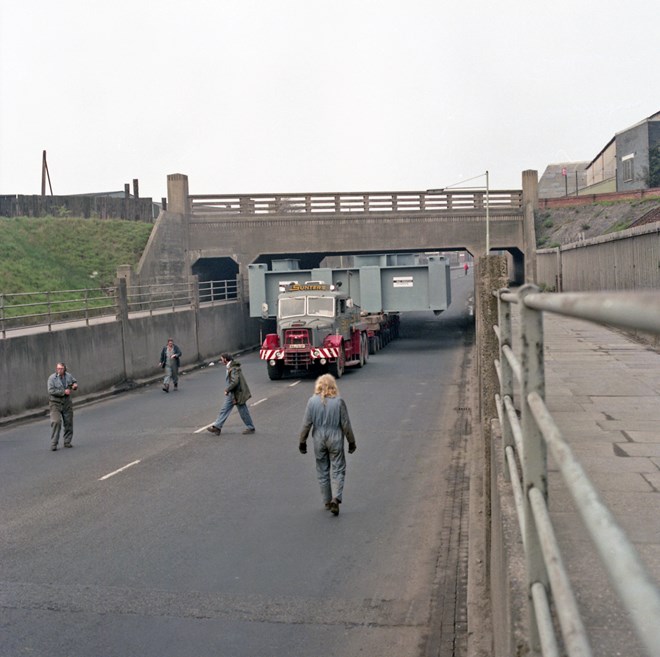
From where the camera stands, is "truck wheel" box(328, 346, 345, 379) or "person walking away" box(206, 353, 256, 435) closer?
"person walking away" box(206, 353, 256, 435)

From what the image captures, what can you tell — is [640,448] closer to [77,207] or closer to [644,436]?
[644,436]

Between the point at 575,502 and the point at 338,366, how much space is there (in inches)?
1097

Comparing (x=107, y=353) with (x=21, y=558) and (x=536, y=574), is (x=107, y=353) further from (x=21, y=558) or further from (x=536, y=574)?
(x=536, y=574)

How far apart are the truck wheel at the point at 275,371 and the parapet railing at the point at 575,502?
25.9 metres

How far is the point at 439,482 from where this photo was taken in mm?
13852

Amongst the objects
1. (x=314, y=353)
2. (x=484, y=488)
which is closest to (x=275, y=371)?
(x=314, y=353)

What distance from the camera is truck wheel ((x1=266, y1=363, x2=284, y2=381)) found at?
98.1 feet

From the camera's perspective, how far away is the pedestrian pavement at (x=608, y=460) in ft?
12.2

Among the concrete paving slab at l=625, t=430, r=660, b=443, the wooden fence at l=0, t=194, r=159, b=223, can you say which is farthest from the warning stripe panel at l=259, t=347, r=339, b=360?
the wooden fence at l=0, t=194, r=159, b=223

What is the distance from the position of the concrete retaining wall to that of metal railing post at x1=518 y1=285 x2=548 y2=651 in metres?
22.0

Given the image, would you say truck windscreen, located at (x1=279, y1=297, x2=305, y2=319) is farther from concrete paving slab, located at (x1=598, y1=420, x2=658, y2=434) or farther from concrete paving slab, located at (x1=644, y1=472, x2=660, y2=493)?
concrete paving slab, located at (x1=644, y1=472, x2=660, y2=493)

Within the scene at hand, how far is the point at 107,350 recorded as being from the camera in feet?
96.9

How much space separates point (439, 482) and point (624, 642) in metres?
10.6

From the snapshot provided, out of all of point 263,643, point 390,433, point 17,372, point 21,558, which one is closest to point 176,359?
point 17,372
